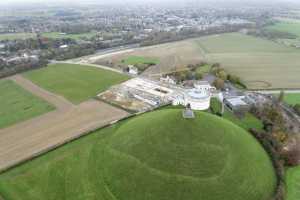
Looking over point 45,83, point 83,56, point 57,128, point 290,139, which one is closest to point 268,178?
point 290,139

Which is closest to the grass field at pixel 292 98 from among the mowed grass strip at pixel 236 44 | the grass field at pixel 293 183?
the grass field at pixel 293 183

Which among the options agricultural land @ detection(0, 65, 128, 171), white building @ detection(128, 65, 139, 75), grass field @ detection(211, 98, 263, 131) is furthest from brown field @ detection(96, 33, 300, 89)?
agricultural land @ detection(0, 65, 128, 171)

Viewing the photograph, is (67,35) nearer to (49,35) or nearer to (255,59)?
(49,35)

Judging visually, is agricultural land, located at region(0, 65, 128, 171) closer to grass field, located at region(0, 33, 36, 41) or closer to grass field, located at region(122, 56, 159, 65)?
grass field, located at region(122, 56, 159, 65)

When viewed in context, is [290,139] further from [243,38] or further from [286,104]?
[243,38]

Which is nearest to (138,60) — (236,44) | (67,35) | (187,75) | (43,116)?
(187,75)
